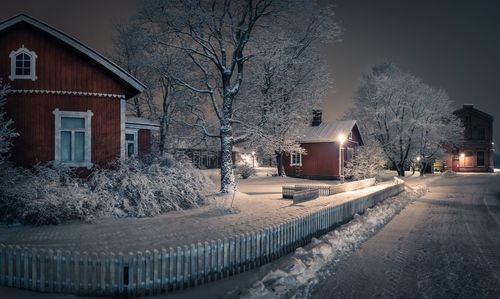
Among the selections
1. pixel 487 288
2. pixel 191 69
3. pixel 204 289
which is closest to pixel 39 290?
pixel 204 289

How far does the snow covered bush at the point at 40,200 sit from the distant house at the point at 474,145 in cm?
6092

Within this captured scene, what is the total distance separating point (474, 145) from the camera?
59.7 metres

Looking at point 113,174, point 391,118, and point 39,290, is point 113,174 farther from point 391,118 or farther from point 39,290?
point 391,118

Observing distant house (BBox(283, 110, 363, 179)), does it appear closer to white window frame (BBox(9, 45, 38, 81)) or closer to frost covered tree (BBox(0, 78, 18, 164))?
white window frame (BBox(9, 45, 38, 81))

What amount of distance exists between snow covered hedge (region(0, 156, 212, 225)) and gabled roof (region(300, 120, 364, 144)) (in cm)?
2247

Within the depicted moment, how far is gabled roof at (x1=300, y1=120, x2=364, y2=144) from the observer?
3772 centimetres

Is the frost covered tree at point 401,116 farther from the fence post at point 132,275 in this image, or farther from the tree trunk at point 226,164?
the fence post at point 132,275

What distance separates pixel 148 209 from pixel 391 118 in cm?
3847

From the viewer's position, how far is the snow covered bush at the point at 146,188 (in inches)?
544

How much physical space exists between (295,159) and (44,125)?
2810 cm

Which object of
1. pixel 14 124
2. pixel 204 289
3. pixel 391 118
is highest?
pixel 391 118

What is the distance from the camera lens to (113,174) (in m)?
14.8

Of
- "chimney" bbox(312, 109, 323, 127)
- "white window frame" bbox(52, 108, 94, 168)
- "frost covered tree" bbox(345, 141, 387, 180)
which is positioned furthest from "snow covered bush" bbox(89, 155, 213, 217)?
"chimney" bbox(312, 109, 323, 127)

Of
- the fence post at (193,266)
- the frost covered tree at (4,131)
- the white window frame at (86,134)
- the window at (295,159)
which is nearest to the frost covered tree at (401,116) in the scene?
the window at (295,159)
